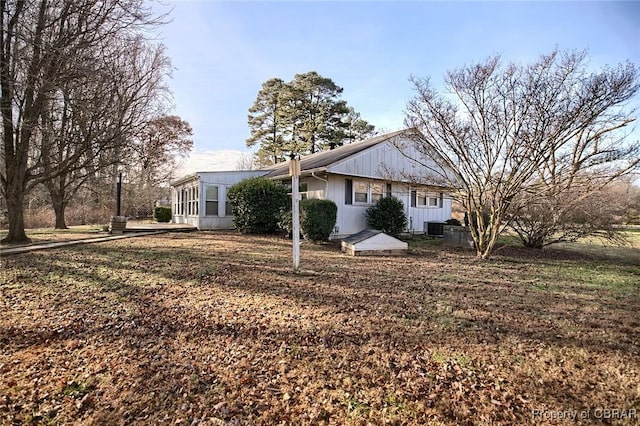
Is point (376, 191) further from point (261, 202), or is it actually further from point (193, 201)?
point (193, 201)

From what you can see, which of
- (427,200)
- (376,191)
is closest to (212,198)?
(376,191)

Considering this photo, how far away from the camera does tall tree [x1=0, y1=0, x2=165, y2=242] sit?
764 cm

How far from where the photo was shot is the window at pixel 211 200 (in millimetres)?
15391

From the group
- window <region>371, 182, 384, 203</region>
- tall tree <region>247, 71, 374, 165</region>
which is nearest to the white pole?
window <region>371, 182, 384, 203</region>

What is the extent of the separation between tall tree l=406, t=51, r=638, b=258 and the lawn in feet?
9.85

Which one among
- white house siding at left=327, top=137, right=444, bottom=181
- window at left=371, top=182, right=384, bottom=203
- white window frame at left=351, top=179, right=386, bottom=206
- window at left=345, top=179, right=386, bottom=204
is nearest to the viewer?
white house siding at left=327, top=137, right=444, bottom=181

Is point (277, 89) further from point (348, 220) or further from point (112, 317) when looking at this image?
point (112, 317)

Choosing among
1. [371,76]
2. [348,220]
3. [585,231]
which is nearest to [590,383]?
[585,231]

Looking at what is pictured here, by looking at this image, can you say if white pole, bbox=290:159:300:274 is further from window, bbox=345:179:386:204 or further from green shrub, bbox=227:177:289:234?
window, bbox=345:179:386:204

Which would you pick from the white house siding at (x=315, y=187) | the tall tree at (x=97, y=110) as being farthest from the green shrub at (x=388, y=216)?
the tall tree at (x=97, y=110)

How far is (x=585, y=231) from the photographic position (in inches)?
364

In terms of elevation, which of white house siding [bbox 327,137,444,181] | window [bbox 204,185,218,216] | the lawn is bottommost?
the lawn

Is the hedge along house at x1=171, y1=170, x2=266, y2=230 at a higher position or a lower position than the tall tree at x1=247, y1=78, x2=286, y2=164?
lower

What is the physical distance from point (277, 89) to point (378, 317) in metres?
29.8
